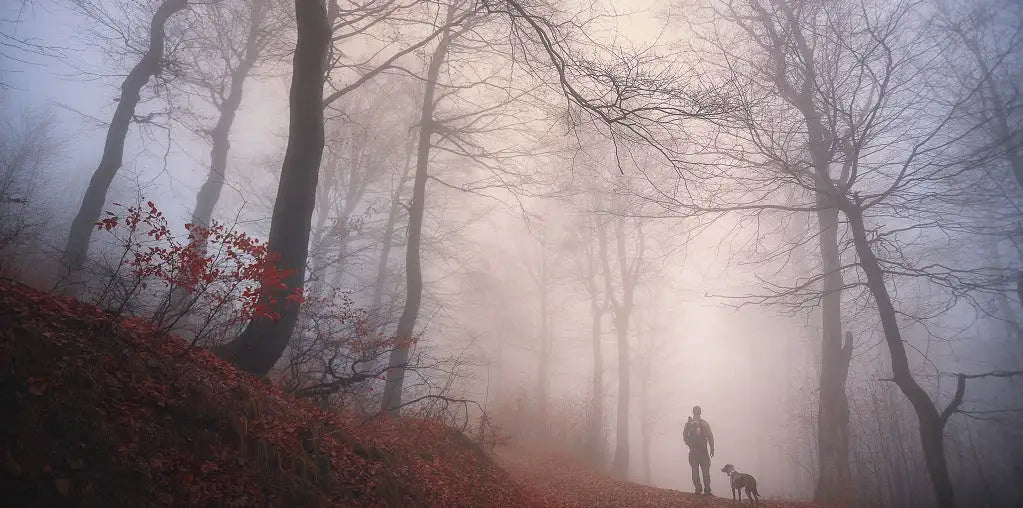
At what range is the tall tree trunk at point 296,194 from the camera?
4.31m

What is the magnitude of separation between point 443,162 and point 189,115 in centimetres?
719

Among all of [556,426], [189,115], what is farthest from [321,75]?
[556,426]

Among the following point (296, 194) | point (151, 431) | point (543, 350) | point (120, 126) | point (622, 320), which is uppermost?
point (120, 126)

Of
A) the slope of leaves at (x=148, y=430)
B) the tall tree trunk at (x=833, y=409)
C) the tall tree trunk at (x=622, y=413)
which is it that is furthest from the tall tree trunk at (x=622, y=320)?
the slope of leaves at (x=148, y=430)

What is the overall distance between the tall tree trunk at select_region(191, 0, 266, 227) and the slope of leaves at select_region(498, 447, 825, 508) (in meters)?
10.9

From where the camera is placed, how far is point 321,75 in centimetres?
489

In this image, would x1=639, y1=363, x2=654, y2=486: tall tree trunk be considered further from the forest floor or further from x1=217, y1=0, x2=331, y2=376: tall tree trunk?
x1=217, y1=0, x2=331, y2=376: tall tree trunk

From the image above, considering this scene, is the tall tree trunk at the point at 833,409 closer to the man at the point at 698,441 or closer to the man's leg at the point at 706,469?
the man's leg at the point at 706,469

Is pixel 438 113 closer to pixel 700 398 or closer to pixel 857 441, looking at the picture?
pixel 857 441

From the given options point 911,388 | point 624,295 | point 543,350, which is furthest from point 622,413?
point 911,388

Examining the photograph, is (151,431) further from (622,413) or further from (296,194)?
(622,413)

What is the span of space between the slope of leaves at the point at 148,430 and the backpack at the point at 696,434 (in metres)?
7.62

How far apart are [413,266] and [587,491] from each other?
18.6 ft

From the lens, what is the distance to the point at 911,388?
5.71m
